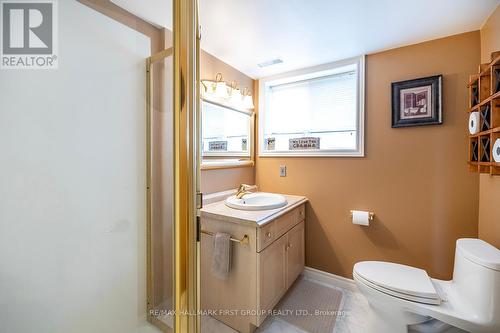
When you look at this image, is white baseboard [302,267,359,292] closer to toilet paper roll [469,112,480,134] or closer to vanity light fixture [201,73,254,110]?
toilet paper roll [469,112,480,134]

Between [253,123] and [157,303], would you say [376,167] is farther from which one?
[157,303]

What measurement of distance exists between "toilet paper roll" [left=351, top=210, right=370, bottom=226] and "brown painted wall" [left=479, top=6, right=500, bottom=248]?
2.28 ft

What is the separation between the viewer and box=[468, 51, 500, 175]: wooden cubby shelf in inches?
45.6

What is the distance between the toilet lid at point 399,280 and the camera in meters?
1.16

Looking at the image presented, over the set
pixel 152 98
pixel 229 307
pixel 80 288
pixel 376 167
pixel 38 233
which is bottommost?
pixel 229 307

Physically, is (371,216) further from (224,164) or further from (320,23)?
(320,23)

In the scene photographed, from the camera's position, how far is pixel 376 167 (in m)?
1.87

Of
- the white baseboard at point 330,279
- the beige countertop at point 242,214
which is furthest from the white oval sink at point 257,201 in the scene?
the white baseboard at point 330,279

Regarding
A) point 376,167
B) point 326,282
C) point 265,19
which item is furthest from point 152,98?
point 326,282

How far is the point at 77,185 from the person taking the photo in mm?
1119

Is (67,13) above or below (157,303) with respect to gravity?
above

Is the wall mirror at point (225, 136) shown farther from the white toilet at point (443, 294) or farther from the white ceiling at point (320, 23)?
the white toilet at point (443, 294)

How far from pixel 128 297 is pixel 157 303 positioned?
179 millimetres

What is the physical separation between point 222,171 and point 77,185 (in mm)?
1144
